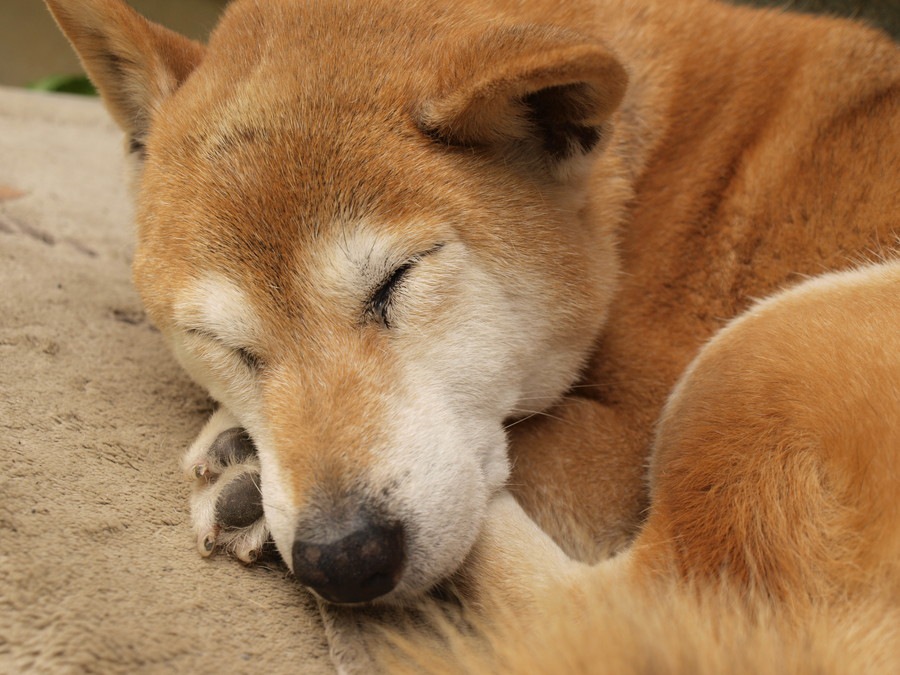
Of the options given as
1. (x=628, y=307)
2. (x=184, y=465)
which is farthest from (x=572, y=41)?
(x=184, y=465)

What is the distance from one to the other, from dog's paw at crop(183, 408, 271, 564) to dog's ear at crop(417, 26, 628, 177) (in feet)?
2.48

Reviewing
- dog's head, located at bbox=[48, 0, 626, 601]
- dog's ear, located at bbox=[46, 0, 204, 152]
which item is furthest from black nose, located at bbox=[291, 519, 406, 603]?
dog's ear, located at bbox=[46, 0, 204, 152]

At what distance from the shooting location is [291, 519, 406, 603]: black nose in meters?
1.18

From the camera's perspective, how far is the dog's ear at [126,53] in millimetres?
1712

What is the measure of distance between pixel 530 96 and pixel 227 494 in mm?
946

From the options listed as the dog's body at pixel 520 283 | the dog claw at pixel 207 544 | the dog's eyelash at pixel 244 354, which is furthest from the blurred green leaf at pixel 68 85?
the dog claw at pixel 207 544

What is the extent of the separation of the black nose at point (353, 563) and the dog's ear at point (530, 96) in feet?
2.47

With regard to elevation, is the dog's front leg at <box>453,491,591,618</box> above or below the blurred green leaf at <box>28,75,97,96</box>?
above

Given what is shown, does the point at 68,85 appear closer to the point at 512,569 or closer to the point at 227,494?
the point at 227,494

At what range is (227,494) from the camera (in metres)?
1.46

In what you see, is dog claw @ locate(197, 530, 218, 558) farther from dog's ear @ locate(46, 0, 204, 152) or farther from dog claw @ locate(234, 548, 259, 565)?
dog's ear @ locate(46, 0, 204, 152)

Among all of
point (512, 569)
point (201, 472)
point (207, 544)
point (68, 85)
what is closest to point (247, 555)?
point (207, 544)

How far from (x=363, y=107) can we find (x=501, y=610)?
0.95m

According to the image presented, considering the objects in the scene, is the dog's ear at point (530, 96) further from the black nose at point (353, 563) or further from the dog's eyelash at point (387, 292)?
the black nose at point (353, 563)
